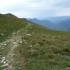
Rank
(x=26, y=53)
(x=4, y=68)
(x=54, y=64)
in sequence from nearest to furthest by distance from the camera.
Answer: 1. (x=4, y=68)
2. (x=54, y=64)
3. (x=26, y=53)

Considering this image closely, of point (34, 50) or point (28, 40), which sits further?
point (28, 40)

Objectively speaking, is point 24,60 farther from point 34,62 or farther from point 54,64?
point 54,64

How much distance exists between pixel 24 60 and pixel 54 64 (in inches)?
122

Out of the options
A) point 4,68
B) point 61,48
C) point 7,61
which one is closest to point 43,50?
point 61,48

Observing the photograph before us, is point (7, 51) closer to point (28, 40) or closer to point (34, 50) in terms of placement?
point (34, 50)

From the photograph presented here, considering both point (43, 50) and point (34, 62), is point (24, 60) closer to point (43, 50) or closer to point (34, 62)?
point (34, 62)

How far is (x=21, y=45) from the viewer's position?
33.1 meters

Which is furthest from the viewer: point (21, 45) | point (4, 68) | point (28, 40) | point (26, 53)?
point (28, 40)

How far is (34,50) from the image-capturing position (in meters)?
29.9

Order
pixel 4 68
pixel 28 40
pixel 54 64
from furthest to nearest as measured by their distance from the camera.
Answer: pixel 28 40 → pixel 54 64 → pixel 4 68

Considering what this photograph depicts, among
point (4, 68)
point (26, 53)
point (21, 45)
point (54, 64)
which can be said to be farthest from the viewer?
point (21, 45)

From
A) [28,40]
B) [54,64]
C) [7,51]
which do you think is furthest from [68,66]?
[28,40]

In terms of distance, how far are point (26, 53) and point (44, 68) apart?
5.90 metres

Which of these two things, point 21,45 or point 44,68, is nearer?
point 44,68
